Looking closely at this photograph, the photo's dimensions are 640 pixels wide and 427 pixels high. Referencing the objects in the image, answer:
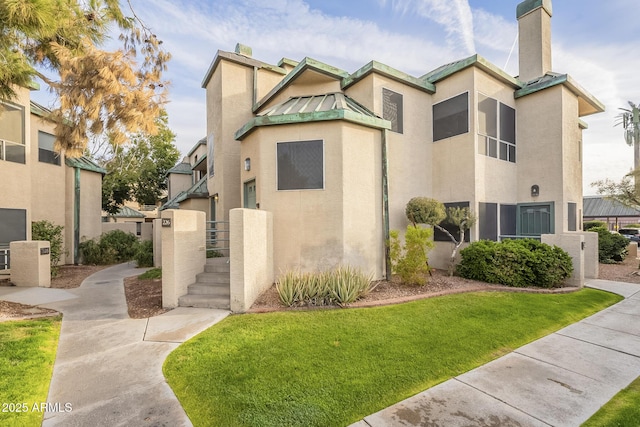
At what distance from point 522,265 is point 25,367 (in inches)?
427

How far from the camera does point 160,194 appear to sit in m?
29.1

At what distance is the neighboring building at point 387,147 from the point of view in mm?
8039

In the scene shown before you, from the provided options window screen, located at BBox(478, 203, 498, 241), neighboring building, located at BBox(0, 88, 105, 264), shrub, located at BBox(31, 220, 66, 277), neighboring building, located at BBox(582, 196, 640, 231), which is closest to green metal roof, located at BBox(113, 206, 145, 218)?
neighboring building, located at BBox(0, 88, 105, 264)

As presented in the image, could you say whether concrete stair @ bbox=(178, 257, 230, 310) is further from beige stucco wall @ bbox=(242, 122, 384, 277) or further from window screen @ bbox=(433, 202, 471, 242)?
window screen @ bbox=(433, 202, 471, 242)

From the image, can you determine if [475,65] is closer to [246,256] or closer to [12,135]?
[246,256]

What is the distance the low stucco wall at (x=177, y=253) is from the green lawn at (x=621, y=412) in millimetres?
7292

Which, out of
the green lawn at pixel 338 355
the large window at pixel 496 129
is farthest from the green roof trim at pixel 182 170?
the large window at pixel 496 129

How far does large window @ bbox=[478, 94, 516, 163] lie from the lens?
32.7 ft

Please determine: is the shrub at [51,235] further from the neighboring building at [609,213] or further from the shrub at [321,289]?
the neighboring building at [609,213]

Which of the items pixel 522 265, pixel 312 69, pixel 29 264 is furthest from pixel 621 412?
pixel 29 264

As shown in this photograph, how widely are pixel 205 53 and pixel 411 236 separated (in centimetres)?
1086

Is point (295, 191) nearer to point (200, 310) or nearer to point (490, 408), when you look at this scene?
point (200, 310)

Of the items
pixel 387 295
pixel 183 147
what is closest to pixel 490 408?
pixel 387 295

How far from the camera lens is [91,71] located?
697 cm
